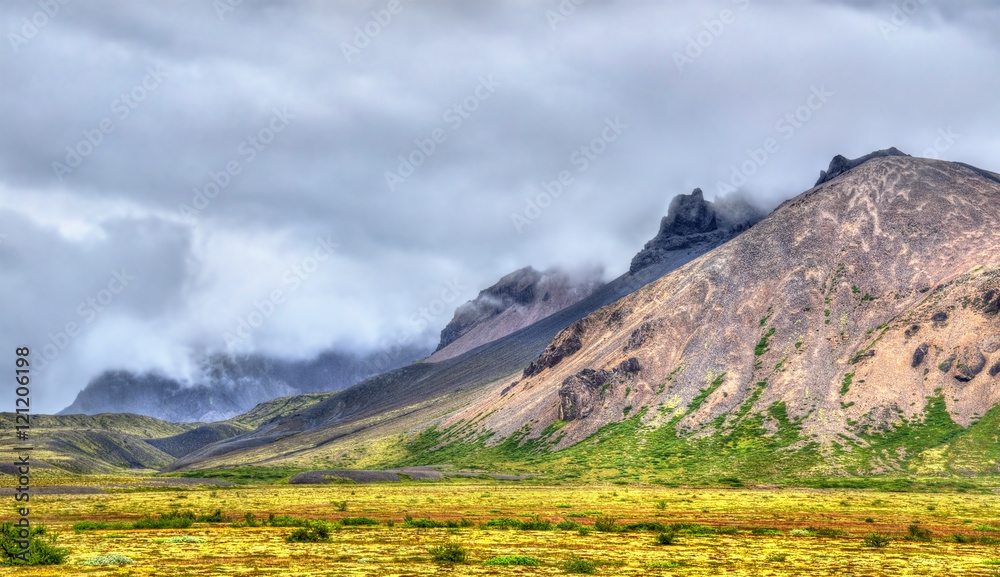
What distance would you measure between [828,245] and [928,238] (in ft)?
72.2

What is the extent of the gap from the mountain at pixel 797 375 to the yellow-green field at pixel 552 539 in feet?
176

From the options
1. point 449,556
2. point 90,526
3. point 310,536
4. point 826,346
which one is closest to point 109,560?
point 310,536

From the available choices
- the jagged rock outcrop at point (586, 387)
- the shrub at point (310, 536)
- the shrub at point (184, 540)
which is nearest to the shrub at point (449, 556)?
the shrub at point (310, 536)

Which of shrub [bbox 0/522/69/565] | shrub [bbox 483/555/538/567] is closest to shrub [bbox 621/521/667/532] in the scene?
shrub [bbox 483/555/538/567]

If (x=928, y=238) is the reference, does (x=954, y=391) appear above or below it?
below

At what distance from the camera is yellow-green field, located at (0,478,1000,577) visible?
100 ft

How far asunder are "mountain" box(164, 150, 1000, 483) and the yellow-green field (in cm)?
5369

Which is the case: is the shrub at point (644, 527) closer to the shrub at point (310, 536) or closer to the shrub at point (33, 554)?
the shrub at point (310, 536)

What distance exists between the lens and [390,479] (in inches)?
4973

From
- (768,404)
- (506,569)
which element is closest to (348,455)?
(768,404)

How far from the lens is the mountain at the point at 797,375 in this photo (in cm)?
12975

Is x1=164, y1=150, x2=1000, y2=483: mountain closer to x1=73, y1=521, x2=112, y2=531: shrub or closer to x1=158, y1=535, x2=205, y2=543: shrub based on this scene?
x1=73, y1=521, x2=112, y2=531: shrub

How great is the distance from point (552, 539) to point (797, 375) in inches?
4978

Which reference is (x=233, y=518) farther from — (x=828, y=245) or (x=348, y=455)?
(x=828, y=245)
